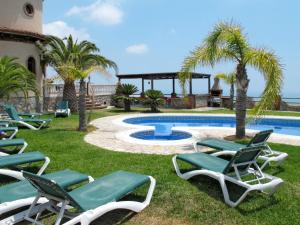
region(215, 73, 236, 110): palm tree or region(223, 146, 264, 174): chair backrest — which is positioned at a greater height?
region(215, 73, 236, 110): palm tree

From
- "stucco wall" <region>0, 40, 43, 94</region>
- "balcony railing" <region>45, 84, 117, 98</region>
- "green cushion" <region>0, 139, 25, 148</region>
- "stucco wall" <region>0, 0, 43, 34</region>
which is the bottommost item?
"green cushion" <region>0, 139, 25, 148</region>

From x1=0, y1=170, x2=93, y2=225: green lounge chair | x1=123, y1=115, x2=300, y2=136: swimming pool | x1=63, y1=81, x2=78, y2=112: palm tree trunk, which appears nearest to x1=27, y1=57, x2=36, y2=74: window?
x1=63, y1=81, x2=78, y2=112: palm tree trunk

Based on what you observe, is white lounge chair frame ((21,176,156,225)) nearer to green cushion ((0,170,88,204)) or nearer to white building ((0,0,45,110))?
green cushion ((0,170,88,204))

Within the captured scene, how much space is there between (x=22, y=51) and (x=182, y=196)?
1969 centimetres

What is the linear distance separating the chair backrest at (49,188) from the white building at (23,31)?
18567 millimetres

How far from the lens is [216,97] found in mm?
28547

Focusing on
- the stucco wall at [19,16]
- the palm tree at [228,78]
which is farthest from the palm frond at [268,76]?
the stucco wall at [19,16]

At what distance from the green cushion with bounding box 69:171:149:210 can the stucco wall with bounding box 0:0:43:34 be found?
2015 centimetres

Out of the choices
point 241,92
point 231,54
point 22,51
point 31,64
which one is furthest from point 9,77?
point 241,92

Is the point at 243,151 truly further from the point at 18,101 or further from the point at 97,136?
the point at 18,101

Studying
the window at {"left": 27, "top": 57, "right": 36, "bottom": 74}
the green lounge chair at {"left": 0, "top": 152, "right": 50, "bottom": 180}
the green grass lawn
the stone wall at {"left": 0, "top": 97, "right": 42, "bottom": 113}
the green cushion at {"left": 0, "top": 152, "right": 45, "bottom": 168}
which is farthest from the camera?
the window at {"left": 27, "top": 57, "right": 36, "bottom": 74}

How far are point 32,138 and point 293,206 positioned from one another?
905 centimetres

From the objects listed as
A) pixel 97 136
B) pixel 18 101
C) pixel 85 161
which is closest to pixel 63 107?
pixel 18 101

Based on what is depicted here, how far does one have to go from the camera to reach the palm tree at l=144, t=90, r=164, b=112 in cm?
2294
